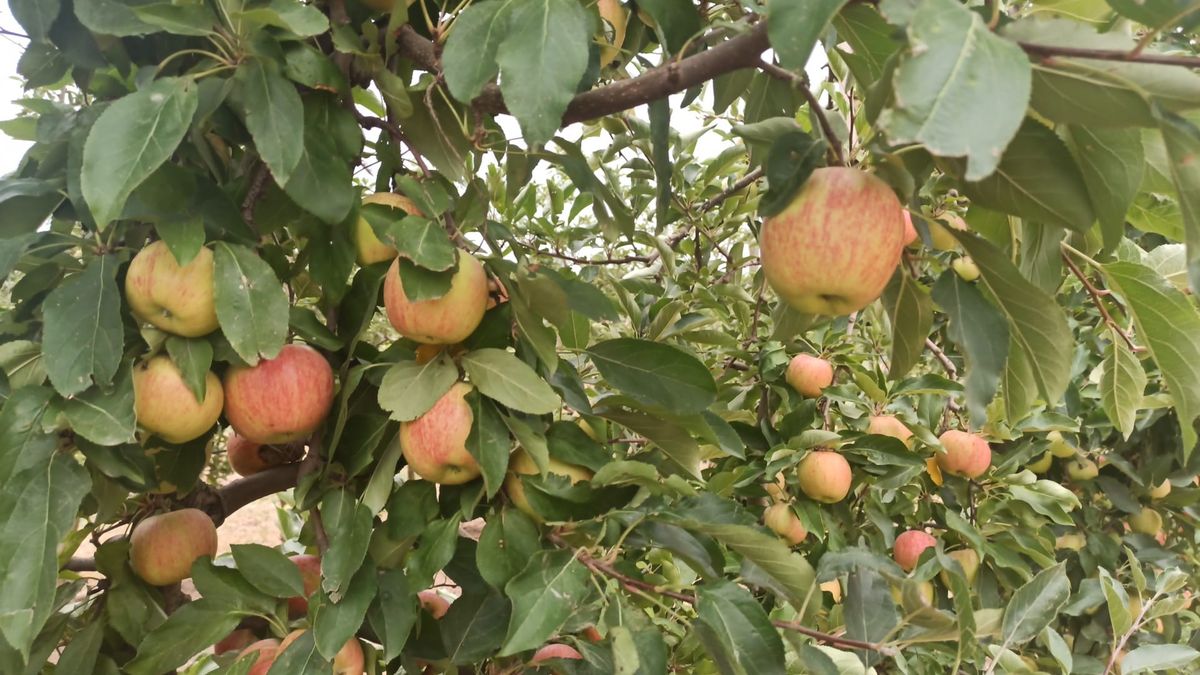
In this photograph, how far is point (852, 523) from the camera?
183cm

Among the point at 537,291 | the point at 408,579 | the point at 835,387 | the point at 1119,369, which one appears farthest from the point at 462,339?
the point at 835,387

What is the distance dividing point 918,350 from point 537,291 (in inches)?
17.2

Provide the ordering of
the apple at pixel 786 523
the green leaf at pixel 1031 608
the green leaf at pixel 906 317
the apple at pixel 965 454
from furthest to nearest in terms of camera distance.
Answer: the apple at pixel 965 454
the apple at pixel 786 523
the green leaf at pixel 1031 608
the green leaf at pixel 906 317

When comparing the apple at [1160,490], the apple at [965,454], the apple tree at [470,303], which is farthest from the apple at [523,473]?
the apple at [1160,490]

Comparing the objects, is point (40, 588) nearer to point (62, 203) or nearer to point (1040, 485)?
point (62, 203)

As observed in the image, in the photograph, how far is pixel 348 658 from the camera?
907 millimetres

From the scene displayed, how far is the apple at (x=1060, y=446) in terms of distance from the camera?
206 centimetres

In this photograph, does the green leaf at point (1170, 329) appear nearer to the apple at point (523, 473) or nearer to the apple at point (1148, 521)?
the apple at point (523, 473)

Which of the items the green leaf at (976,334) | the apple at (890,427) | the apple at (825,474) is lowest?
the apple at (890,427)

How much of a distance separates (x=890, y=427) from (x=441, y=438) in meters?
1.21

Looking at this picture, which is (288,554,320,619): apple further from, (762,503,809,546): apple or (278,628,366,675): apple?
(762,503,809,546): apple

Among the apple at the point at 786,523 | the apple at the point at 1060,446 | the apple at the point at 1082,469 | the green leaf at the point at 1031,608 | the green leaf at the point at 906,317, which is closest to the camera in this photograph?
the green leaf at the point at 906,317

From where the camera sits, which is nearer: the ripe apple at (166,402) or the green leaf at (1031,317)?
the green leaf at (1031,317)

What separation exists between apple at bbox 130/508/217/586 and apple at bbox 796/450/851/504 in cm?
108
